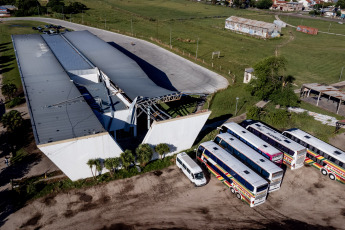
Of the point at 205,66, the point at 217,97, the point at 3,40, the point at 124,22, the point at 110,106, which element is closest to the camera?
the point at 110,106

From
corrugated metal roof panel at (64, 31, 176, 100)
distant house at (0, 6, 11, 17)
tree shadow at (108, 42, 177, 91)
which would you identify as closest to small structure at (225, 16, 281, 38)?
tree shadow at (108, 42, 177, 91)

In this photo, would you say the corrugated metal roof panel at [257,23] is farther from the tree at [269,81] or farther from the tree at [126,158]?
the tree at [126,158]

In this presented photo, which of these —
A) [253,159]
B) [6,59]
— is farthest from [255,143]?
[6,59]

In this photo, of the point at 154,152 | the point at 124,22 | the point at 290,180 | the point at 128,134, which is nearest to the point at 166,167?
the point at 154,152

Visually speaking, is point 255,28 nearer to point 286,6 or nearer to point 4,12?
point 286,6

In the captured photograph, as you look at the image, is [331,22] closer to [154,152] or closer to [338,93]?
[338,93]

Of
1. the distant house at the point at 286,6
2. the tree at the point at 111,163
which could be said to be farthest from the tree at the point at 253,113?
the distant house at the point at 286,6
